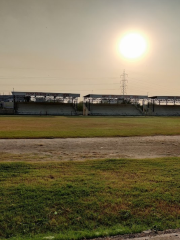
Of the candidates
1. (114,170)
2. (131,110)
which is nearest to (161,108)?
(131,110)

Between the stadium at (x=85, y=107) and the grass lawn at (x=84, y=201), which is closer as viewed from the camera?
the grass lawn at (x=84, y=201)

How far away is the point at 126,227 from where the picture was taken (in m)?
3.93

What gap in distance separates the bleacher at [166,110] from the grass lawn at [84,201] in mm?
74755

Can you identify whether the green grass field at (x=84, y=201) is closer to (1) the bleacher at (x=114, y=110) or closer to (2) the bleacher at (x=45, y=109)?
(2) the bleacher at (x=45, y=109)

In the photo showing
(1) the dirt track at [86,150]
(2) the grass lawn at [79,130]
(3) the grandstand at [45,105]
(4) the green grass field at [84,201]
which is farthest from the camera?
(3) the grandstand at [45,105]

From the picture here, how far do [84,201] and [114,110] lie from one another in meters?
73.6

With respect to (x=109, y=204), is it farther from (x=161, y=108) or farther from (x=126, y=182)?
(x=161, y=108)

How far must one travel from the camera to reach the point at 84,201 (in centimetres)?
482

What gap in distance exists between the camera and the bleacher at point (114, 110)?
242 feet

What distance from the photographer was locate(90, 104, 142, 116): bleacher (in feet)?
242

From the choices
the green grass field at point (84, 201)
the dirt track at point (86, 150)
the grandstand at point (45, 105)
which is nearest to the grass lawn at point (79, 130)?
the dirt track at point (86, 150)

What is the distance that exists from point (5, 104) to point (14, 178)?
273 feet

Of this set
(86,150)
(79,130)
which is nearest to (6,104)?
(79,130)

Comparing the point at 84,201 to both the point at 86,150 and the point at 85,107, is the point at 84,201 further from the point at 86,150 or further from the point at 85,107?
the point at 85,107
